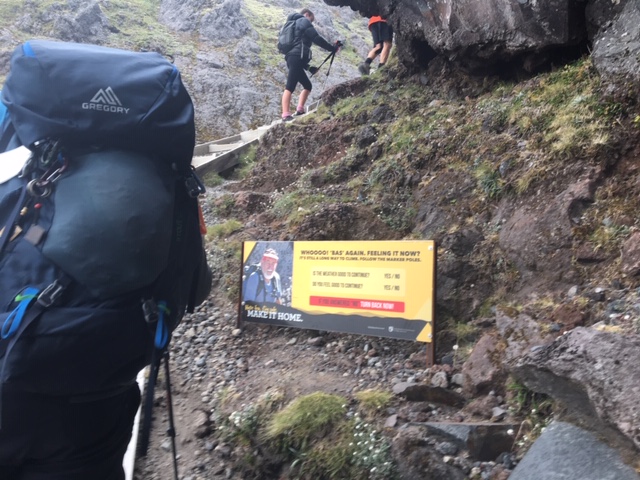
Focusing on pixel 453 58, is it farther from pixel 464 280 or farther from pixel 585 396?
pixel 585 396

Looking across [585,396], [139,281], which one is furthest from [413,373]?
[139,281]

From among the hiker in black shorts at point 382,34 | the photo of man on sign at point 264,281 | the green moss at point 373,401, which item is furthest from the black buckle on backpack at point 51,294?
the hiker in black shorts at point 382,34

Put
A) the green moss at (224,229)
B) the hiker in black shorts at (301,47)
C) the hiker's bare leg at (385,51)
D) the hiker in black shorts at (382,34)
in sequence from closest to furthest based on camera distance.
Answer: the green moss at (224,229), the hiker in black shorts at (301,47), the hiker in black shorts at (382,34), the hiker's bare leg at (385,51)

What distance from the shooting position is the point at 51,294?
5.62ft

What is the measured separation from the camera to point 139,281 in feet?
5.92

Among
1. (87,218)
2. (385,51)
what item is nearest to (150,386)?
(87,218)

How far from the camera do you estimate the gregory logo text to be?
6.02 feet

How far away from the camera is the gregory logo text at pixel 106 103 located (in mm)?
1834

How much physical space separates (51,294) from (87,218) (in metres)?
0.27

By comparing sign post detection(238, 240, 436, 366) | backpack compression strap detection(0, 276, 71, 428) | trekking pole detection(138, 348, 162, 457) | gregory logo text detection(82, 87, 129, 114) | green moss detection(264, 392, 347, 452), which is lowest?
green moss detection(264, 392, 347, 452)

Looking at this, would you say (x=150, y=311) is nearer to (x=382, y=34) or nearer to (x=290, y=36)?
(x=290, y=36)

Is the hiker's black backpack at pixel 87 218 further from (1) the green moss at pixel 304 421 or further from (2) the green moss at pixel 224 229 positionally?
(2) the green moss at pixel 224 229

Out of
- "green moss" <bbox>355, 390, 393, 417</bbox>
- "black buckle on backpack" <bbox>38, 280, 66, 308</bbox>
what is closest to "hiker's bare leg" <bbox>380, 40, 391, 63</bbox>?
"green moss" <bbox>355, 390, 393, 417</bbox>

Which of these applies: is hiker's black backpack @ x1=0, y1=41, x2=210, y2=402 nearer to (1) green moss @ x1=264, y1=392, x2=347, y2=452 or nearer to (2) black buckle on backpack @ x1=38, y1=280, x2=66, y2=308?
(2) black buckle on backpack @ x1=38, y1=280, x2=66, y2=308
